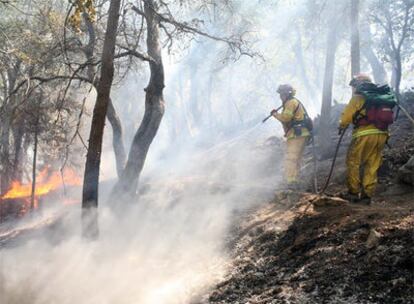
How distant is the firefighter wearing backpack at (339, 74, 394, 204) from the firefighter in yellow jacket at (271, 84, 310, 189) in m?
1.90

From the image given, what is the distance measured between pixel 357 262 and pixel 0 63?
10533 mm

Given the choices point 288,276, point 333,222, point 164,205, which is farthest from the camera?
point 164,205

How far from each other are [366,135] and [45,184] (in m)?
20.8

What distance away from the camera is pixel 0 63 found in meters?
11.0

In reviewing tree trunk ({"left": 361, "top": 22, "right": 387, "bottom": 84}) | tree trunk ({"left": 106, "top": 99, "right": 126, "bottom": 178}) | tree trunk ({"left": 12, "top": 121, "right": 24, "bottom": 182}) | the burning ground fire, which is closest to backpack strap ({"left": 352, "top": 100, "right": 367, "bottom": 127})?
tree trunk ({"left": 106, "top": 99, "right": 126, "bottom": 178})

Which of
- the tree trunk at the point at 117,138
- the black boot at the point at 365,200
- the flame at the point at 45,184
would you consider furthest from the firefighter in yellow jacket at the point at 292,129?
the flame at the point at 45,184

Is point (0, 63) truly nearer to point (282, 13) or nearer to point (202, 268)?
point (202, 268)

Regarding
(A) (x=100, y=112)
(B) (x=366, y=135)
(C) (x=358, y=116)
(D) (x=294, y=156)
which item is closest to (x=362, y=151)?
(B) (x=366, y=135)

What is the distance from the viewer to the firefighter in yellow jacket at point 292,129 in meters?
8.48

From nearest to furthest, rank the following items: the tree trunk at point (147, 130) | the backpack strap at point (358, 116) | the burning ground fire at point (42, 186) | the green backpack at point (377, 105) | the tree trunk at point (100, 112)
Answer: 1. the green backpack at point (377, 105)
2. the backpack strap at point (358, 116)
3. the tree trunk at point (100, 112)
4. the tree trunk at point (147, 130)
5. the burning ground fire at point (42, 186)

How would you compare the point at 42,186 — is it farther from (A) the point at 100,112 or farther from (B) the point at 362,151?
(B) the point at 362,151

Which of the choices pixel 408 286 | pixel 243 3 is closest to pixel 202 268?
pixel 408 286

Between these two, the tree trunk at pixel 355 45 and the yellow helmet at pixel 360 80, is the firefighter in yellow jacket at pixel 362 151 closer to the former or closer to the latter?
the yellow helmet at pixel 360 80

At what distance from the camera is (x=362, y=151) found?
648 centimetres
